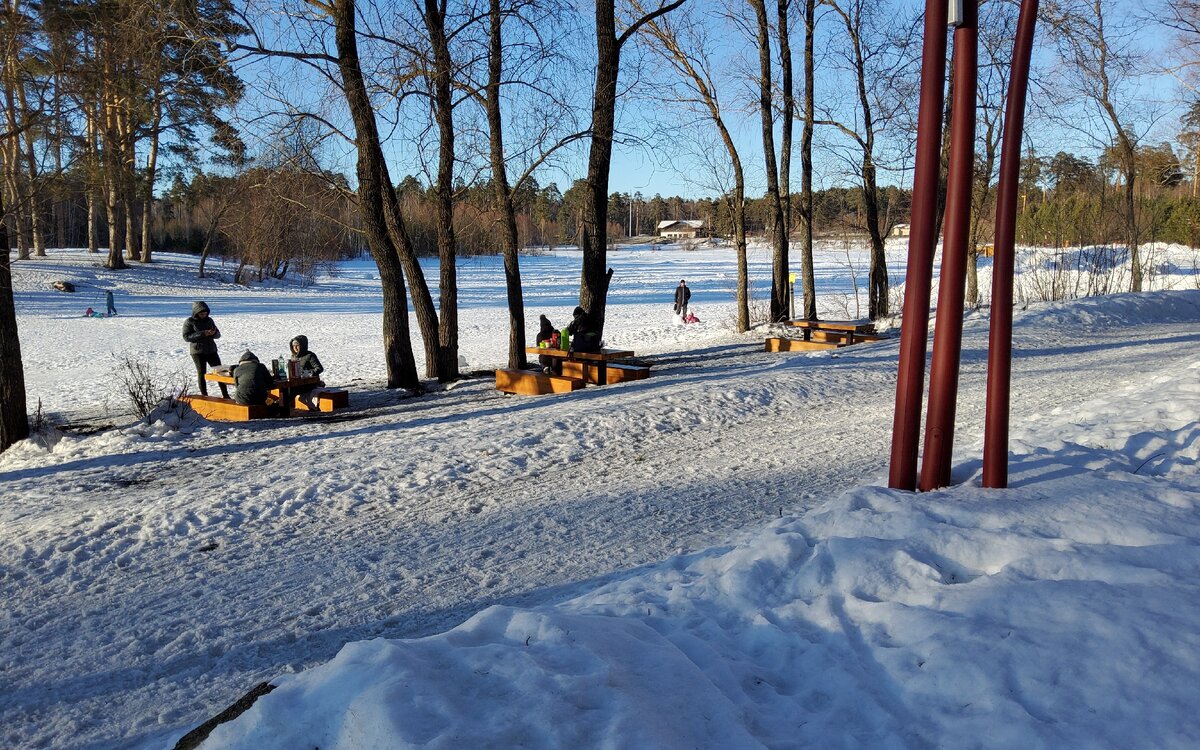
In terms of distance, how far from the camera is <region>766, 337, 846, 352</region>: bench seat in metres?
15.8

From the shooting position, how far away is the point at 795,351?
51.9 ft

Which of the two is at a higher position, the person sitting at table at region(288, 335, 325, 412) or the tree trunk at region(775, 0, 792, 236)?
the tree trunk at region(775, 0, 792, 236)

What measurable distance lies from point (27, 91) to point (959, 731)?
10.4 metres

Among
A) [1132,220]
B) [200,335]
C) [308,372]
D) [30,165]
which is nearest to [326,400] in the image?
[308,372]

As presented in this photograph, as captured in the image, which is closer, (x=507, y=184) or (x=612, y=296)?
(x=507, y=184)

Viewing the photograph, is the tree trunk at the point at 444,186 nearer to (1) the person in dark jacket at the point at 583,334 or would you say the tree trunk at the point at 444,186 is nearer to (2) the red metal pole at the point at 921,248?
(1) the person in dark jacket at the point at 583,334

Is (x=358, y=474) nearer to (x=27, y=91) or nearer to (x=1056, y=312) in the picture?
(x=27, y=91)

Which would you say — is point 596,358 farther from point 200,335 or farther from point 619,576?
point 619,576

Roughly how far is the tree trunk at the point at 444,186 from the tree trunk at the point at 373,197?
0.94 m

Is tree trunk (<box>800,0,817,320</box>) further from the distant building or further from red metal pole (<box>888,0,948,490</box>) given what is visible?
the distant building

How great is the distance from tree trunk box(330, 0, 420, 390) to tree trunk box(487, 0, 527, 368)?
184 cm

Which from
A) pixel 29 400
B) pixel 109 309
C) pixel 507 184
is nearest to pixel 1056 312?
pixel 507 184

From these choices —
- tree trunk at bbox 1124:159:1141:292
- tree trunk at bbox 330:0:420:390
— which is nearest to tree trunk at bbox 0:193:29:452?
tree trunk at bbox 330:0:420:390

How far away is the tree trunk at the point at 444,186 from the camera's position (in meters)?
12.3
